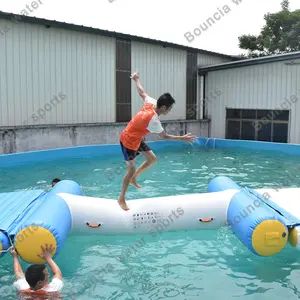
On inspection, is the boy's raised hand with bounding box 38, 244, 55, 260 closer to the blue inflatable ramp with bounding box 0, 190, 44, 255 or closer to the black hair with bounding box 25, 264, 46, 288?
the blue inflatable ramp with bounding box 0, 190, 44, 255

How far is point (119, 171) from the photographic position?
10312 mm

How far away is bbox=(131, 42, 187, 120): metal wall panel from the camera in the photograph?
50.3 ft

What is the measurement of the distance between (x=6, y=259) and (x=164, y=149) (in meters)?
10.5

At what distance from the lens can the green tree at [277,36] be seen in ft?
73.7

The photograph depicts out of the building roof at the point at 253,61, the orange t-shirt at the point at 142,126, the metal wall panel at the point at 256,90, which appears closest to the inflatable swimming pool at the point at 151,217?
the orange t-shirt at the point at 142,126

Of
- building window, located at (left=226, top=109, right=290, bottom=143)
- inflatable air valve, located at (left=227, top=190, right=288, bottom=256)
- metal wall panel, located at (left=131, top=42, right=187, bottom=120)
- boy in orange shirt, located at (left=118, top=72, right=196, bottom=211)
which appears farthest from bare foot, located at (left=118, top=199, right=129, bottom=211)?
building window, located at (left=226, top=109, right=290, bottom=143)

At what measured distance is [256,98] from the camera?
619 inches

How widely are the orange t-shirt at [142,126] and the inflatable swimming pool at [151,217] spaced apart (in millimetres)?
882

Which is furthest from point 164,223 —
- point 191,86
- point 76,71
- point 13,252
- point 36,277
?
point 191,86

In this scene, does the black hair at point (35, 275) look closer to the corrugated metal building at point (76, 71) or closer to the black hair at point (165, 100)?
the black hair at point (165, 100)

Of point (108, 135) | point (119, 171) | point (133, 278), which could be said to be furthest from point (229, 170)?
point (133, 278)

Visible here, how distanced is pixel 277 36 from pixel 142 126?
69.9 feet

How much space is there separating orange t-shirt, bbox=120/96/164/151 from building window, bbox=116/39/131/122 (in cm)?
977

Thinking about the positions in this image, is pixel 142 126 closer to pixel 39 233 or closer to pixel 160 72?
pixel 39 233
